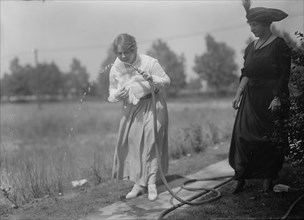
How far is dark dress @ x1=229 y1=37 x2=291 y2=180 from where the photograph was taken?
435cm

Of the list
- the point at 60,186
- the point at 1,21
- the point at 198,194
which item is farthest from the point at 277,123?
the point at 1,21

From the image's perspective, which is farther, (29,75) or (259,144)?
(29,75)

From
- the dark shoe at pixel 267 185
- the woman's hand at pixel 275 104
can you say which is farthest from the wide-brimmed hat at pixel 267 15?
the dark shoe at pixel 267 185

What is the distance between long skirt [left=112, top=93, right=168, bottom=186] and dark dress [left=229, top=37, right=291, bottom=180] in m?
0.99

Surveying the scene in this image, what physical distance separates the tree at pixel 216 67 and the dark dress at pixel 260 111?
496 cm

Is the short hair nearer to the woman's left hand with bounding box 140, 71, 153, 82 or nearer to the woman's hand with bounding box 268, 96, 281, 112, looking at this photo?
the woman's left hand with bounding box 140, 71, 153, 82

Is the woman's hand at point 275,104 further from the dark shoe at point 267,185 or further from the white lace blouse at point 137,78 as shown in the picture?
the white lace blouse at point 137,78

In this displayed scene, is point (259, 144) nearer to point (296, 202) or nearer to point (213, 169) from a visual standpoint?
point (296, 202)

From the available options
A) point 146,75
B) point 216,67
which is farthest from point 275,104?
point 216,67

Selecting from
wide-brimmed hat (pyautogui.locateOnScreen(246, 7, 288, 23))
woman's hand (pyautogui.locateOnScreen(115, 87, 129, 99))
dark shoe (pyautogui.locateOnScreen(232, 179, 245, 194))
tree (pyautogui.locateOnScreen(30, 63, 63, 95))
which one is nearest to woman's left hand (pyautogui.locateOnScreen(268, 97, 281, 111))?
wide-brimmed hat (pyautogui.locateOnScreen(246, 7, 288, 23))

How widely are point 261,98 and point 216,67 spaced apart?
685 cm

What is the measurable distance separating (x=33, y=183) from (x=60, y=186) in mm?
376

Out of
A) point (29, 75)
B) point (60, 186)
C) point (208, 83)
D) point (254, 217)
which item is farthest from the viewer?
point (29, 75)

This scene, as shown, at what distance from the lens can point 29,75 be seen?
110ft
